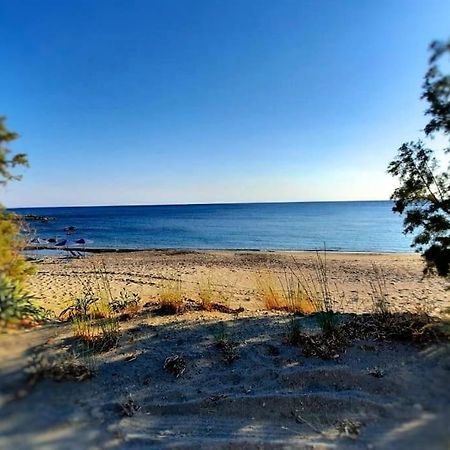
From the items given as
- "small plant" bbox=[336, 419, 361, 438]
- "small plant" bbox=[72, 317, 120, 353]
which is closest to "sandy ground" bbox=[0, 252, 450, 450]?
"small plant" bbox=[336, 419, 361, 438]

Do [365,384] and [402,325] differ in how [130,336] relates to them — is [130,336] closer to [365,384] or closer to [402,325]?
[365,384]

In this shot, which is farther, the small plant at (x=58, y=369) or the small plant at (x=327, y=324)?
the small plant at (x=327, y=324)

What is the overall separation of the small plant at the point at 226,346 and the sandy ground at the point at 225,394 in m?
0.07

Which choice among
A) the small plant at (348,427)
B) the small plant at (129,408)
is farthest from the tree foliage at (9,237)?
the small plant at (348,427)

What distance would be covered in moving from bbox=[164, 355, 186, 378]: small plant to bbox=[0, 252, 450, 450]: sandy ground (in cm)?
7

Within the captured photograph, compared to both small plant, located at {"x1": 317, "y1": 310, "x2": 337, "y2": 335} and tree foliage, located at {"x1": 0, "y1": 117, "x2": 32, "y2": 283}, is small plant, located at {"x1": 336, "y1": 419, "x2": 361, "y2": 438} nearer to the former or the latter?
small plant, located at {"x1": 317, "y1": 310, "x2": 337, "y2": 335}

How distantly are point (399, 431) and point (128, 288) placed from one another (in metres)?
11.1

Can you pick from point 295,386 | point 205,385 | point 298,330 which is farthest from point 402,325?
point 205,385

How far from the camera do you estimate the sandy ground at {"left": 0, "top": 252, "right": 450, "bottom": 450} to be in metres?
3.34

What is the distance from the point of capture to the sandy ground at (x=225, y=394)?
3.34m

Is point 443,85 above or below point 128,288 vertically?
above

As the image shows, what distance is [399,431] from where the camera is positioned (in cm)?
331

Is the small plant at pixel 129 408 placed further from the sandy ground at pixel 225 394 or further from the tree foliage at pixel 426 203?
the tree foliage at pixel 426 203

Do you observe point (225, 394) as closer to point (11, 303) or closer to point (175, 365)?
point (175, 365)
